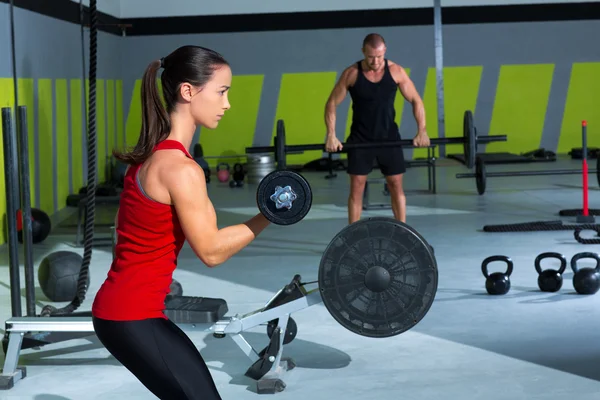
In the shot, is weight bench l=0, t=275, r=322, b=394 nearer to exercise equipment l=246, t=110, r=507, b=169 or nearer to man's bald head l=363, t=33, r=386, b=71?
exercise equipment l=246, t=110, r=507, b=169

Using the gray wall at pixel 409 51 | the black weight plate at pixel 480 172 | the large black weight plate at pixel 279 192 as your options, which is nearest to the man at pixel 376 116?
the black weight plate at pixel 480 172

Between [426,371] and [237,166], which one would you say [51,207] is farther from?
[426,371]

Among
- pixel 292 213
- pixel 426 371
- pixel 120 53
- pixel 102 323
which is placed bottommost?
pixel 426 371

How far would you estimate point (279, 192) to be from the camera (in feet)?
6.46

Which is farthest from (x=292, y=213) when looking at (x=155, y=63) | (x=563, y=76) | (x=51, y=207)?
(x=563, y=76)

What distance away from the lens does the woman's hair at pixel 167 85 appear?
1.77 meters

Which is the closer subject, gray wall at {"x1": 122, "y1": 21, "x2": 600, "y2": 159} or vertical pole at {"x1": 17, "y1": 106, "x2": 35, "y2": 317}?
vertical pole at {"x1": 17, "y1": 106, "x2": 35, "y2": 317}

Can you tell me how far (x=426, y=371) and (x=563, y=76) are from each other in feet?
28.9

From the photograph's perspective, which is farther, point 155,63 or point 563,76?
point 563,76

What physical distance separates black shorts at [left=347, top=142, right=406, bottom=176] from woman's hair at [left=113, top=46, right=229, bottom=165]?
3.33 metres

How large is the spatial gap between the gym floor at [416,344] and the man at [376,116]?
516mm

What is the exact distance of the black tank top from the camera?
511 cm

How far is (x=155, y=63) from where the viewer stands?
1.80m

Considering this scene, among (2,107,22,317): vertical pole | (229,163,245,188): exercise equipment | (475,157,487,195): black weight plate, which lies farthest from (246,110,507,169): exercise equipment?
(229,163,245,188): exercise equipment
